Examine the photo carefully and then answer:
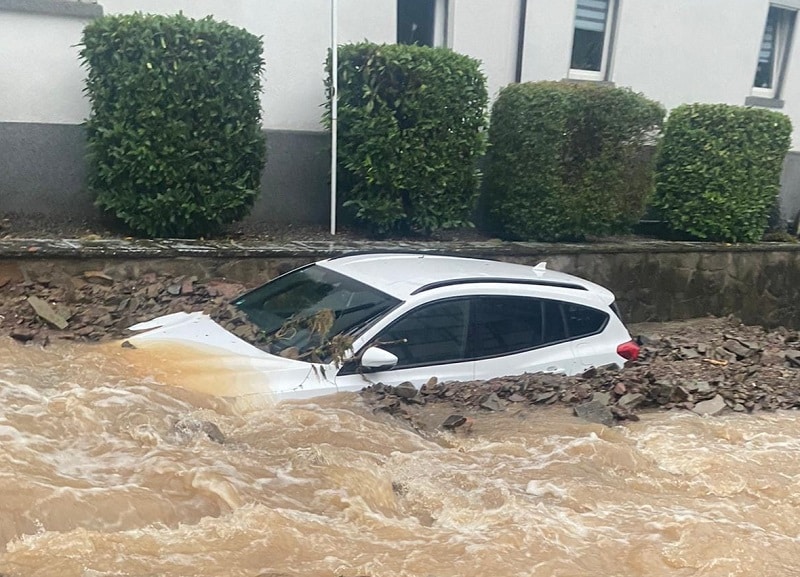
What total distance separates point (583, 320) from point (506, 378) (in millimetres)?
911

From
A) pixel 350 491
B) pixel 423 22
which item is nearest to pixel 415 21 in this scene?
pixel 423 22

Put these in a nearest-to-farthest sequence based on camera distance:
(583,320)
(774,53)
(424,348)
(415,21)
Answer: (424,348) < (583,320) < (415,21) < (774,53)

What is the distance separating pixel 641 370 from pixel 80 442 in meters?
4.46

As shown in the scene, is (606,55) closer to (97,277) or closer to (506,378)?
(506,378)

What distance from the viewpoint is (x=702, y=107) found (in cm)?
1109

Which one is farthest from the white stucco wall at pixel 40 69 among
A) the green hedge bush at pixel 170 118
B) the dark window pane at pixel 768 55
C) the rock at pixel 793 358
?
the dark window pane at pixel 768 55

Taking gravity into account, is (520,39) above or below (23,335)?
above

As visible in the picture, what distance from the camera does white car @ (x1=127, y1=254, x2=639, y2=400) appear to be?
5324 millimetres

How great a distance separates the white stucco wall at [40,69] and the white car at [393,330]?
3.60 meters

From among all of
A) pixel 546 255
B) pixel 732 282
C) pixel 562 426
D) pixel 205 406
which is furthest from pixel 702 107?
pixel 205 406

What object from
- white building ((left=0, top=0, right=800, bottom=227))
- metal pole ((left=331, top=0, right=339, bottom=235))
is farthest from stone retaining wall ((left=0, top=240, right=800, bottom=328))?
white building ((left=0, top=0, right=800, bottom=227))

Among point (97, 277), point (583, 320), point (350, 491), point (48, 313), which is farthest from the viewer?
point (97, 277)

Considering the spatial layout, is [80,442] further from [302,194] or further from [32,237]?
[302,194]

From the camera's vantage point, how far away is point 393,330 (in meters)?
5.53
